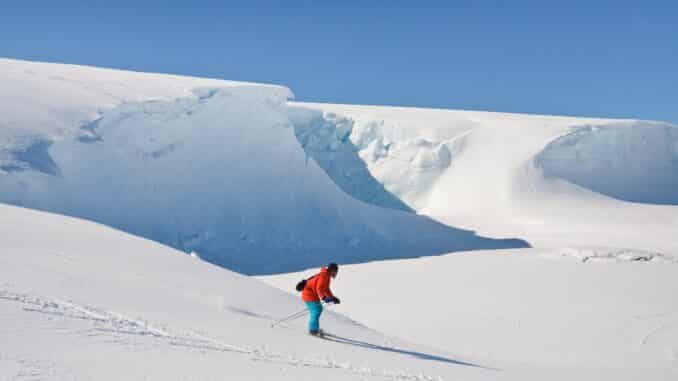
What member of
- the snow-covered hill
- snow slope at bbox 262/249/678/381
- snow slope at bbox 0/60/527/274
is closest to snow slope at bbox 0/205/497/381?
snow slope at bbox 262/249/678/381

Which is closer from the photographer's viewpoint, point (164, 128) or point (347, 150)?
point (164, 128)

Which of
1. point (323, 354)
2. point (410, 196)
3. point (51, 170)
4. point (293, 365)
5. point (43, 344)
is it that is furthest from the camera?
point (410, 196)

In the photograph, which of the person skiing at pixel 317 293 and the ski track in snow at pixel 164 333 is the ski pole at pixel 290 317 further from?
the ski track in snow at pixel 164 333

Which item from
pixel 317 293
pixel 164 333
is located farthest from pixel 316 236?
pixel 164 333

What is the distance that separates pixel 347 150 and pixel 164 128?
1298cm

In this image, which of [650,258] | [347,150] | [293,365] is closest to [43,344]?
[293,365]

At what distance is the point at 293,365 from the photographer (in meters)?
4.57

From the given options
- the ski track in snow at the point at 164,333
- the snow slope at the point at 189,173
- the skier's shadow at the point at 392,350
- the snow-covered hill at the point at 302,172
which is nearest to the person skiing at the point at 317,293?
the skier's shadow at the point at 392,350

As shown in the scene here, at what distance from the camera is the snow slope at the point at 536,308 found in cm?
843

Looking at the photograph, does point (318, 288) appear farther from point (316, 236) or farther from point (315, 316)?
point (316, 236)

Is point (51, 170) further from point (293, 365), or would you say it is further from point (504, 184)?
point (504, 184)

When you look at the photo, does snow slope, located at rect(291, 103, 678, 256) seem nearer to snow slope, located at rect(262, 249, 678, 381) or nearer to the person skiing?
snow slope, located at rect(262, 249, 678, 381)

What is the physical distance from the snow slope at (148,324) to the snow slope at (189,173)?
762 centimetres

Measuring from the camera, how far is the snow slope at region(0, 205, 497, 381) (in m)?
3.77
